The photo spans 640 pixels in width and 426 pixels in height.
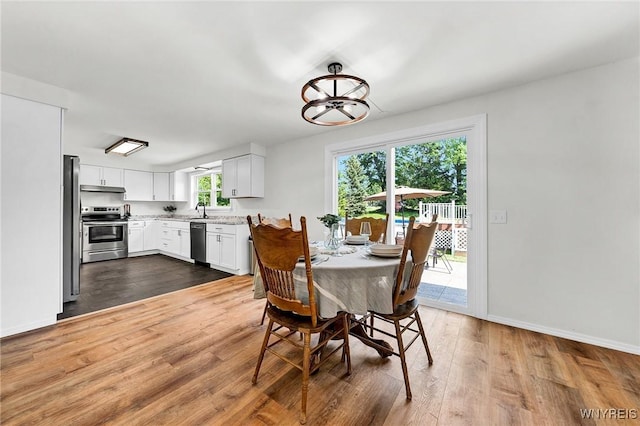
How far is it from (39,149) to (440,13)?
3504mm

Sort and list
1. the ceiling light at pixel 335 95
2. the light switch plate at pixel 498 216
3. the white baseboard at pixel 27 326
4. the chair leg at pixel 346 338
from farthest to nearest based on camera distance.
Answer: the light switch plate at pixel 498 216, the white baseboard at pixel 27 326, the ceiling light at pixel 335 95, the chair leg at pixel 346 338

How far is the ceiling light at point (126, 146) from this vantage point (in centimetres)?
409

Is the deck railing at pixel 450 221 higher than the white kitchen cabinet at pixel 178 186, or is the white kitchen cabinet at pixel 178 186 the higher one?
the white kitchen cabinet at pixel 178 186

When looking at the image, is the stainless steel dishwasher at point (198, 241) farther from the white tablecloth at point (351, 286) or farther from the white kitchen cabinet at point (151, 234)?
the white tablecloth at point (351, 286)

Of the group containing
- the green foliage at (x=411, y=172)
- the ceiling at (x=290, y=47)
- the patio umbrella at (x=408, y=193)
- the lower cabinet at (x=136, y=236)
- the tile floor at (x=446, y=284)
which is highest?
the ceiling at (x=290, y=47)

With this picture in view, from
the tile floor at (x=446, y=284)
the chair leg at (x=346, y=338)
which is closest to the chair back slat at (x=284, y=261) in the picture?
the chair leg at (x=346, y=338)

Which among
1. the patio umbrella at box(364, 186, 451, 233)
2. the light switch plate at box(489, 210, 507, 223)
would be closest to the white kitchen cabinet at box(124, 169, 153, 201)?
the patio umbrella at box(364, 186, 451, 233)

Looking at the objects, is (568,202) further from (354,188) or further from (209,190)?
(209,190)

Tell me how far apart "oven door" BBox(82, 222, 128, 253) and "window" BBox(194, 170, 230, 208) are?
5.51 ft

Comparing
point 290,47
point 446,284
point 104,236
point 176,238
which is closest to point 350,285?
point 290,47

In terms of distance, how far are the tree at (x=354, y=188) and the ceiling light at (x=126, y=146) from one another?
3.48 metres

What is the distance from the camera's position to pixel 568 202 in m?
2.20

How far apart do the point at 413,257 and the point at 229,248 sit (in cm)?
350

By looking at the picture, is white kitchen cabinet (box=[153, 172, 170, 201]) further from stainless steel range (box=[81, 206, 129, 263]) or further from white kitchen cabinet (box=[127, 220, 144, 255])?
stainless steel range (box=[81, 206, 129, 263])
